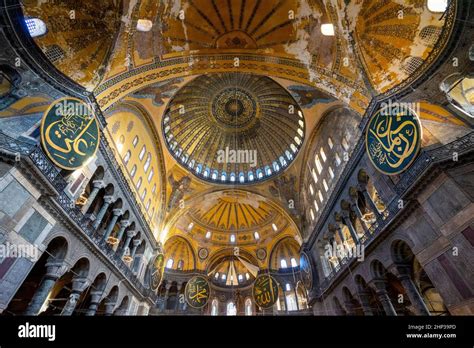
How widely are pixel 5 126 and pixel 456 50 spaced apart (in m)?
14.8

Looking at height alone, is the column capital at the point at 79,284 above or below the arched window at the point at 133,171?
below

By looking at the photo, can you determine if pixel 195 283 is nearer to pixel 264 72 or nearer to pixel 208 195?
pixel 208 195

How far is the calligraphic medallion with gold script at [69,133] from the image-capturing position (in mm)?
7410

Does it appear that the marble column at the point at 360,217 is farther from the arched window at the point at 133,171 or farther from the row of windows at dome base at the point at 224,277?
the row of windows at dome base at the point at 224,277

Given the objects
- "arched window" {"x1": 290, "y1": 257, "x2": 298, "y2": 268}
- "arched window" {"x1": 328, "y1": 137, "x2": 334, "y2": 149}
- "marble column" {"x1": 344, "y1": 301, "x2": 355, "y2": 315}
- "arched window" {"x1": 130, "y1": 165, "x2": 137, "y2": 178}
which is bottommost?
"marble column" {"x1": 344, "y1": 301, "x2": 355, "y2": 315}

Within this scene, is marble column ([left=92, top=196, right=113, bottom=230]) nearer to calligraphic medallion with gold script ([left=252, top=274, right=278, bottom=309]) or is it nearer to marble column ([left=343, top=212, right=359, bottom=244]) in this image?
calligraphic medallion with gold script ([left=252, top=274, right=278, bottom=309])

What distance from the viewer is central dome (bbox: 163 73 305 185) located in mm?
18344

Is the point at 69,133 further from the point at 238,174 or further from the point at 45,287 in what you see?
the point at 238,174

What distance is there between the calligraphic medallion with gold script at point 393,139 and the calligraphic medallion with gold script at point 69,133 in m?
11.0

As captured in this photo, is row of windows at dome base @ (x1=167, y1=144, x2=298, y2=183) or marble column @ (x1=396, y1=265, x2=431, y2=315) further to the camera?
row of windows at dome base @ (x1=167, y1=144, x2=298, y2=183)

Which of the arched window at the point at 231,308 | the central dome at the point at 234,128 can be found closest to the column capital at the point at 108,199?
the central dome at the point at 234,128

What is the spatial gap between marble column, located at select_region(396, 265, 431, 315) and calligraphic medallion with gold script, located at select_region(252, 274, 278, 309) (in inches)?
326

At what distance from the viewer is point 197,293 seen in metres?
16.2

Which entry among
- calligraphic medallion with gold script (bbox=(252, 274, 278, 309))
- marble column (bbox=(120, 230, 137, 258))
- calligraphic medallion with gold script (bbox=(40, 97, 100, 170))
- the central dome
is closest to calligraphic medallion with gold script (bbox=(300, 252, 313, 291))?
calligraphic medallion with gold script (bbox=(252, 274, 278, 309))
